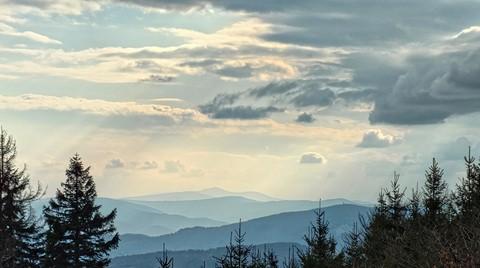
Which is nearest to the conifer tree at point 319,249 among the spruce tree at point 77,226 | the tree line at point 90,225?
the tree line at point 90,225

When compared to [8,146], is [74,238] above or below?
below

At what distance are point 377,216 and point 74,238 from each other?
1812 cm

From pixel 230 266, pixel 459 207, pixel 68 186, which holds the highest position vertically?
pixel 68 186

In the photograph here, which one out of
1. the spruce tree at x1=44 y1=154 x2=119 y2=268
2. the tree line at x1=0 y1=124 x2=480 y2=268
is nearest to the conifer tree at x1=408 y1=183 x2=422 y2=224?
the tree line at x1=0 y1=124 x2=480 y2=268

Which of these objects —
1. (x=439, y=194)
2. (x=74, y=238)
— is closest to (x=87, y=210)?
(x=74, y=238)

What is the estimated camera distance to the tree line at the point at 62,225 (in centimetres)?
3841

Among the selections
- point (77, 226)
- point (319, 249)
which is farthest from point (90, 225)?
point (319, 249)

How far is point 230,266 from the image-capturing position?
3734 centimetres

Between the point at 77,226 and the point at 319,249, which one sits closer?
the point at 319,249

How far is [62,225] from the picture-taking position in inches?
1596

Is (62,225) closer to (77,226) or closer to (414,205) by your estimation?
(77,226)

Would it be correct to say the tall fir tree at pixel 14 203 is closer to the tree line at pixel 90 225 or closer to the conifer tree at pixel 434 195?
the tree line at pixel 90 225

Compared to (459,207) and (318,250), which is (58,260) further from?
(459,207)

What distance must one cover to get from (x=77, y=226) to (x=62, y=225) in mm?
918
